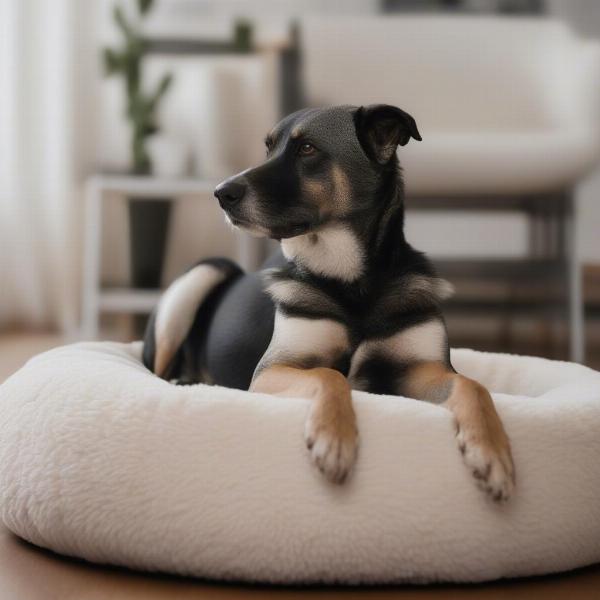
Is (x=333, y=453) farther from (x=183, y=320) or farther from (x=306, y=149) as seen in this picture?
(x=183, y=320)

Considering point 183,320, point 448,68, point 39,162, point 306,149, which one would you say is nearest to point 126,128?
point 39,162

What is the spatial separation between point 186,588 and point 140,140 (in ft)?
11.4

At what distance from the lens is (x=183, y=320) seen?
2340 mm

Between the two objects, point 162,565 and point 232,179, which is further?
point 232,179

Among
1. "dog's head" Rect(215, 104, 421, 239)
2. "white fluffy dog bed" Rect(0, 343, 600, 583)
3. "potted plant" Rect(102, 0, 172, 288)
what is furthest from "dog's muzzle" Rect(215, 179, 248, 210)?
"potted plant" Rect(102, 0, 172, 288)

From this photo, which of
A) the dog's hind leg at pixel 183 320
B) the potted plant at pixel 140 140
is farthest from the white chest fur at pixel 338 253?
the potted plant at pixel 140 140

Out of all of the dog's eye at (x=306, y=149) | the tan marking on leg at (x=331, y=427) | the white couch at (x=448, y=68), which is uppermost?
the white couch at (x=448, y=68)

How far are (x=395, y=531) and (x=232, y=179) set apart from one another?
0.75 meters

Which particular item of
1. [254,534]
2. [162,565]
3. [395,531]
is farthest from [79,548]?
[395,531]

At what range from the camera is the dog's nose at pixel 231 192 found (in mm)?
1666

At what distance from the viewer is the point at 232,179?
5.53 ft

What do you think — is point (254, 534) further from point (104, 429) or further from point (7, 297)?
point (7, 297)

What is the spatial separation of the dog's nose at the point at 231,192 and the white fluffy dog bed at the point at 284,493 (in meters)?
0.39

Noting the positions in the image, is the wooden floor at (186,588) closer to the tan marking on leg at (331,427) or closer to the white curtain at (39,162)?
the tan marking on leg at (331,427)
